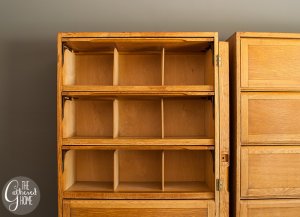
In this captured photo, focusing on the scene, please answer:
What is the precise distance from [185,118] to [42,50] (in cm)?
121

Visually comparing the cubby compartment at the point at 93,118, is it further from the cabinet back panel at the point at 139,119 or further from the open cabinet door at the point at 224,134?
the open cabinet door at the point at 224,134

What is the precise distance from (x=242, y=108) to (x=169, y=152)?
632mm

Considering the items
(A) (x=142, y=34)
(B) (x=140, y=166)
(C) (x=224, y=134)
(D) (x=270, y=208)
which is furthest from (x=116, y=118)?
(D) (x=270, y=208)

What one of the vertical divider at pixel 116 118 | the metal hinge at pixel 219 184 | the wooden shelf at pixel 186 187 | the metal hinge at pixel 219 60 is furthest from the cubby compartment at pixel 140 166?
the metal hinge at pixel 219 60

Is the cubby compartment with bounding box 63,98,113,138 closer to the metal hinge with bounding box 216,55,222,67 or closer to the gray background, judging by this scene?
the gray background

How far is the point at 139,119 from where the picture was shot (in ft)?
6.99

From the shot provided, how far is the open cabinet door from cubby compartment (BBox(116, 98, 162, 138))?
1.62ft

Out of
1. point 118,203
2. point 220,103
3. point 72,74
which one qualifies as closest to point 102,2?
point 72,74

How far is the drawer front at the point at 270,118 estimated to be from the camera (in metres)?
1.82

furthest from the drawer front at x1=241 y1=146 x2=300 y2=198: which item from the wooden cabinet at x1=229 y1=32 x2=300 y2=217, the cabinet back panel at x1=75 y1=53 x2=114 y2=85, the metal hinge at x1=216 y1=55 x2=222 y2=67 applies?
the cabinet back panel at x1=75 y1=53 x2=114 y2=85

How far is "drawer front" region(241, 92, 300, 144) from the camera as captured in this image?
1819 mm

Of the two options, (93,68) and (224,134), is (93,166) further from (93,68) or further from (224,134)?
(224,134)

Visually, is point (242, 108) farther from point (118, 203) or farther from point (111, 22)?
point (111, 22)

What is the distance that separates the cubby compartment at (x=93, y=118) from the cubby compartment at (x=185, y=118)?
16.5 inches
